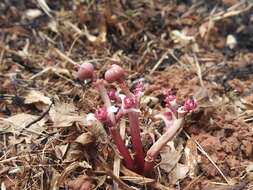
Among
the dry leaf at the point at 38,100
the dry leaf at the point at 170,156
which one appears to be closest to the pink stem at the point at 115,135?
the dry leaf at the point at 170,156

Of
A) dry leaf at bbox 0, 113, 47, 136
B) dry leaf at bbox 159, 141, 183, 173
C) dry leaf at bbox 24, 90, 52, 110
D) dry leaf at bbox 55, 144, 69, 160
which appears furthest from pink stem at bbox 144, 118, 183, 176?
dry leaf at bbox 24, 90, 52, 110

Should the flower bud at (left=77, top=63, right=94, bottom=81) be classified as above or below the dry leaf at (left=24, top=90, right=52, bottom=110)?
above

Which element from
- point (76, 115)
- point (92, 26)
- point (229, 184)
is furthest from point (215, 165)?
point (92, 26)

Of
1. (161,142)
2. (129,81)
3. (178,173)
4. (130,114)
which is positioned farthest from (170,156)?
(129,81)

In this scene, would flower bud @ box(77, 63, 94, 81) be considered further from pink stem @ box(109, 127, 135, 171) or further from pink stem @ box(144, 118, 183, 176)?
pink stem @ box(144, 118, 183, 176)

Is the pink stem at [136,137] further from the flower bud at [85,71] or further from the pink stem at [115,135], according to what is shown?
the flower bud at [85,71]

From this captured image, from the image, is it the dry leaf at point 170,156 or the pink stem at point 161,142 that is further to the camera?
the dry leaf at point 170,156
